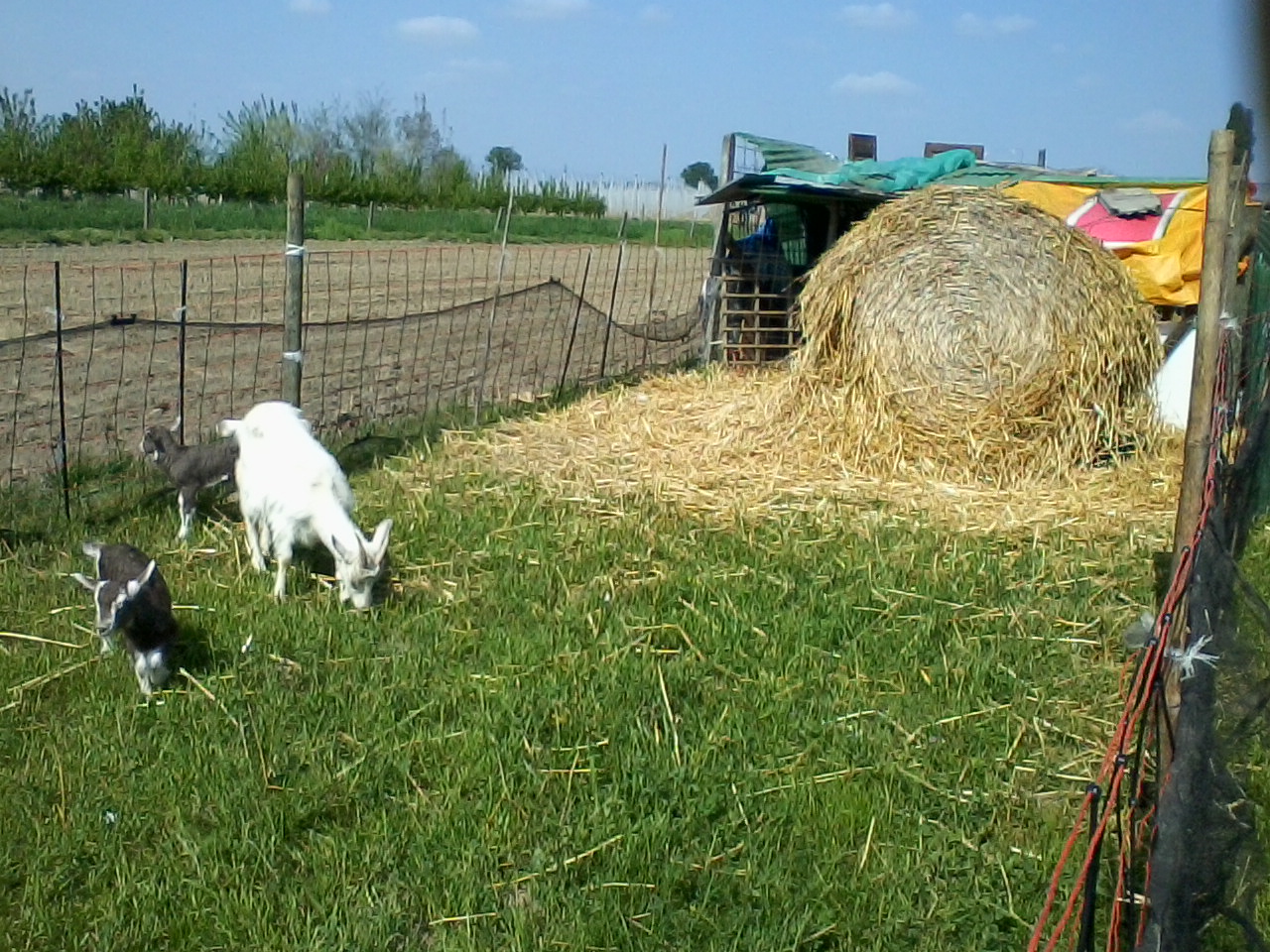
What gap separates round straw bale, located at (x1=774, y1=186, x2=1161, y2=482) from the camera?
9.29 m

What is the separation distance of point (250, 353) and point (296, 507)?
7.12 metres

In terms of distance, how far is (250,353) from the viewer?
42.7ft

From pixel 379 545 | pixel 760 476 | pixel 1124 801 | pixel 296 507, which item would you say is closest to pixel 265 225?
pixel 760 476

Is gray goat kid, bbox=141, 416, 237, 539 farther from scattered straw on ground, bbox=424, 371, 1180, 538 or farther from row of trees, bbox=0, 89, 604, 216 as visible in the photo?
row of trees, bbox=0, 89, 604, 216

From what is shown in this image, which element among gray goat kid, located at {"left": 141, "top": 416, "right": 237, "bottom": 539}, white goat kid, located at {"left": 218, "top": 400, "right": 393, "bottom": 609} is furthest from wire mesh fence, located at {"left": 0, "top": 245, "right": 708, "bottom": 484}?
white goat kid, located at {"left": 218, "top": 400, "right": 393, "bottom": 609}

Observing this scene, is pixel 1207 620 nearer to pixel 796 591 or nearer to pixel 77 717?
pixel 796 591

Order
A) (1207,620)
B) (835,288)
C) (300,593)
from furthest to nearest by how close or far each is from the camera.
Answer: (835,288) → (300,593) → (1207,620)

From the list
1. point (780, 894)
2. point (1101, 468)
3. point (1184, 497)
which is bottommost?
point (780, 894)

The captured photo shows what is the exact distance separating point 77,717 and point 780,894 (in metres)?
2.85

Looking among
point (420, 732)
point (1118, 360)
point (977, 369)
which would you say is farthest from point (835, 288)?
point (420, 732)

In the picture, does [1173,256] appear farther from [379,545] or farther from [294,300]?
[379,545]

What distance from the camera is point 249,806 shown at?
4.31 metres

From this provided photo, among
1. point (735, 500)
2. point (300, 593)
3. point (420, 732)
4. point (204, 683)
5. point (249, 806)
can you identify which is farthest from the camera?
point (735, 500)

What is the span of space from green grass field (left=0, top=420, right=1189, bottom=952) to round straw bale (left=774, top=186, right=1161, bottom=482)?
2.21 metres
